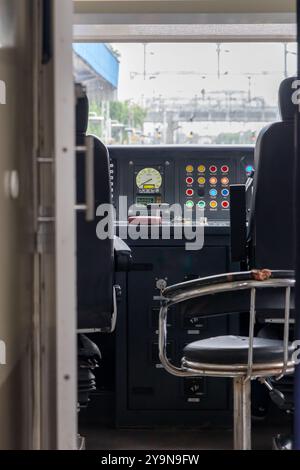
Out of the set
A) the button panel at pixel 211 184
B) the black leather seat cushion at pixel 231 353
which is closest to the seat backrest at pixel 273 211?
the black leather seat cushion at pixel 231 353

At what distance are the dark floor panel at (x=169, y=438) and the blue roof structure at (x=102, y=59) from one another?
2058 millimetres

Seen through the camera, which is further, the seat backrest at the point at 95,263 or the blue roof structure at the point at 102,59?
the blue roof structure at the point at 102,59

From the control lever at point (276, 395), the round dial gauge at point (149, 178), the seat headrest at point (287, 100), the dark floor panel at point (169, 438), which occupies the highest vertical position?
the seat headrest at point (287, 100)

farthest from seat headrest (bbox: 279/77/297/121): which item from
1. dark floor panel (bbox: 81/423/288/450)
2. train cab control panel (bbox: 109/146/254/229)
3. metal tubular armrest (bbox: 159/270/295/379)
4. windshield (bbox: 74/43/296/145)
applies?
dark floor panel (bbox: 81/423/288/450)

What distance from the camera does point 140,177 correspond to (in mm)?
4094

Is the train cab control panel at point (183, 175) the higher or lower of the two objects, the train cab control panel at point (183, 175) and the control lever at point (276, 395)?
the higher

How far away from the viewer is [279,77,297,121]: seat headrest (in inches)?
106

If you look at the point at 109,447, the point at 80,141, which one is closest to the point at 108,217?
the point at 80,141

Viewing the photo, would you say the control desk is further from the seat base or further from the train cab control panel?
the seat base

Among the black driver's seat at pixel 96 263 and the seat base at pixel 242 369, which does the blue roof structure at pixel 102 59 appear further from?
the seat base at pixel 242 369

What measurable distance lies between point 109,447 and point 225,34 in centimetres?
231

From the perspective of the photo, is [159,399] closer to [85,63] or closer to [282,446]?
[282,446]

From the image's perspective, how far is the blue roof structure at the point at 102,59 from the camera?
379cm
